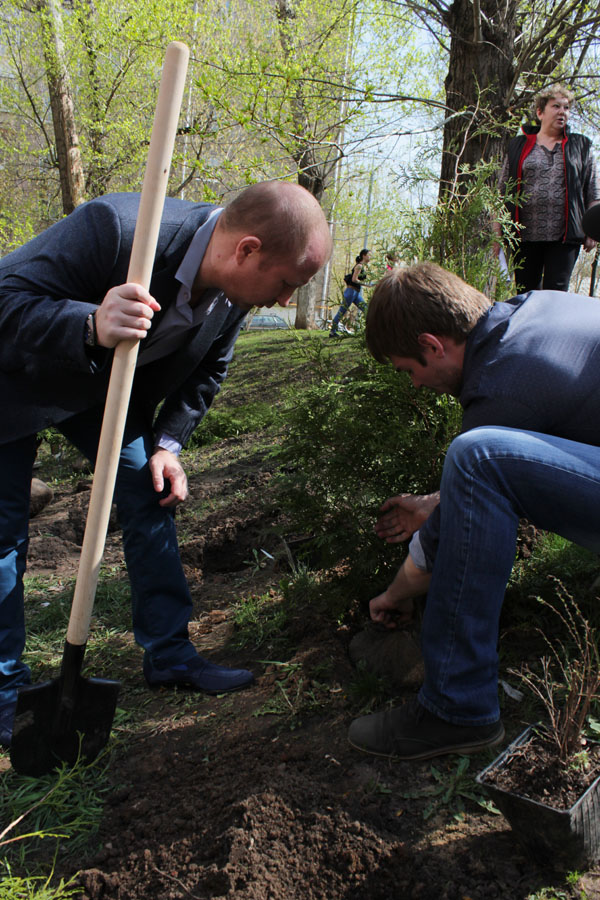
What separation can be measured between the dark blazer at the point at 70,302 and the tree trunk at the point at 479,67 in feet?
8.26

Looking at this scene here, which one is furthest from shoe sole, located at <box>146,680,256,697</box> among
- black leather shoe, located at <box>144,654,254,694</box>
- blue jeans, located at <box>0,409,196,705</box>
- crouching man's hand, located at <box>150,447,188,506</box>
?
crouching man's hand, located at <box>150,447,188,506</box>

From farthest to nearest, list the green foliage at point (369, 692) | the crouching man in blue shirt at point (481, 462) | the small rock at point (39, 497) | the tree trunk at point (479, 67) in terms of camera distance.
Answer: the small rock at point (39, 497) → the tree trunk at point (479, 67) → the green foliage at point (369, 692) → the crouching man in blue shirt at point (481, 462)

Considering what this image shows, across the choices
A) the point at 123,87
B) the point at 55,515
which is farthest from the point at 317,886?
the point at 123,87

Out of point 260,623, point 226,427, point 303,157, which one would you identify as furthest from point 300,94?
point 260,623

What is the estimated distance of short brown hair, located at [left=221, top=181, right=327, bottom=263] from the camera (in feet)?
7.41

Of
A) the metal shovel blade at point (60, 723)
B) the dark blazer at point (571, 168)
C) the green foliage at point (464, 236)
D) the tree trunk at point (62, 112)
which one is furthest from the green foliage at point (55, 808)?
the tree trunk at point (62, 112)

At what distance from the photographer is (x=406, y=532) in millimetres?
2619

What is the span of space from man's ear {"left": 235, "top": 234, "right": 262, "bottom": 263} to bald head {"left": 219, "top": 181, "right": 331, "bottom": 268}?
0.05ft

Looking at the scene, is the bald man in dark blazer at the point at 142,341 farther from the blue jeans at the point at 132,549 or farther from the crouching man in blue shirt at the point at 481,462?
the crouching man in blue shirt at the point at 481,462

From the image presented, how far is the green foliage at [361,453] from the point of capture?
2713 millimetres

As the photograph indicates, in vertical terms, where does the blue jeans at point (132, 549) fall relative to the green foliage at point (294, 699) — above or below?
above

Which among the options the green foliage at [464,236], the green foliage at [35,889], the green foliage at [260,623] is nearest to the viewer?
the green foliage at [35,889]

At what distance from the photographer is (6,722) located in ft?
7.97

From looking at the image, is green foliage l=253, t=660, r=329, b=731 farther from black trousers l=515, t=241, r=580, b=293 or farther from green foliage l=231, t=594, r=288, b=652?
black trousers l=515, t=241, r=580, b=293
